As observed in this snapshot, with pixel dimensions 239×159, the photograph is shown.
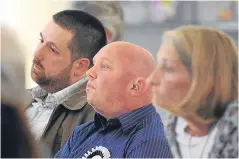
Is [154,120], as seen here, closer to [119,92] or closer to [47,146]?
[119,92]

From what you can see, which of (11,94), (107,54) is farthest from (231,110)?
(11,94)

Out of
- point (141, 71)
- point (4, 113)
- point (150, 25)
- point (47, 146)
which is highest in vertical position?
point (150, 25)

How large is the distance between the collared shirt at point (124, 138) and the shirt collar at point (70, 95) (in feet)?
0.31

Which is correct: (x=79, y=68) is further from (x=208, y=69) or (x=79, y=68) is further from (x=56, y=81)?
(x=208, y=69)

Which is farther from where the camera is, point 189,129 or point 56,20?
point 56,20

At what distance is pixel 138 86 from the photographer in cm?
204

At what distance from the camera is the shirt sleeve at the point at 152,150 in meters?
1.99

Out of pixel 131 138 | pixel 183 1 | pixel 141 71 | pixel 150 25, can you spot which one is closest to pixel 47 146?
pixel 131 138

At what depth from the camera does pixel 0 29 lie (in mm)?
2225

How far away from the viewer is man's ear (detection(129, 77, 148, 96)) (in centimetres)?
203

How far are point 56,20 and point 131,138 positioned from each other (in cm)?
58

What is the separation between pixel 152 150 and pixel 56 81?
0.52m

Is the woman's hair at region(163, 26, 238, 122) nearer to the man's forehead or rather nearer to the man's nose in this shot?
the man's forehead

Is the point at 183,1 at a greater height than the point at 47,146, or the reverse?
the point at 183,1
